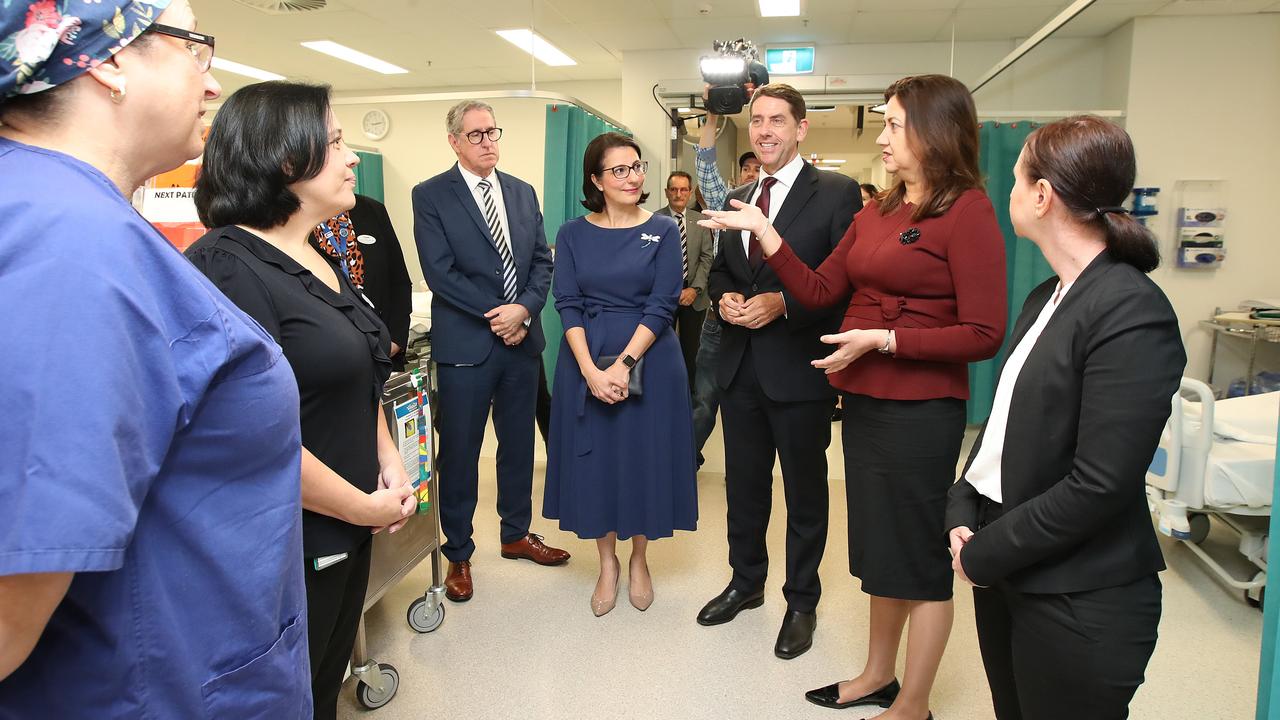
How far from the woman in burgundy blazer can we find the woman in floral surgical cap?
126 cm

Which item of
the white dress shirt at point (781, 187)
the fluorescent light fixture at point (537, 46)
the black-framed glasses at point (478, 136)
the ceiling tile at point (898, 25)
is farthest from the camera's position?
the fluorescent light fixture at point (537, 46)

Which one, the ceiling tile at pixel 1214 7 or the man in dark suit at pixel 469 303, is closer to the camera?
the man in dark suit at pixel 469 303

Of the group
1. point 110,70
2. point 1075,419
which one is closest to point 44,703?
point 110,70

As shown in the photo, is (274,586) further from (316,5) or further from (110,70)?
(316,5)

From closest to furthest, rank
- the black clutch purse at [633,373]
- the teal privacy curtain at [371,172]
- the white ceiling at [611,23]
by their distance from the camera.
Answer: the black clutch purse at [633,373] → the white ceiling at [611,23] → the teal privacy curtain at [371,172]

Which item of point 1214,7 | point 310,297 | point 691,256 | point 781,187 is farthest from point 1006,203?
point 310,297

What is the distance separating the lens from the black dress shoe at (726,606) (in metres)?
2.57

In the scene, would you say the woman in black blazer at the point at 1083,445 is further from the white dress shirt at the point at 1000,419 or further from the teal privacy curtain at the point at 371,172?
the teal privacy curtain at the point at 371,172

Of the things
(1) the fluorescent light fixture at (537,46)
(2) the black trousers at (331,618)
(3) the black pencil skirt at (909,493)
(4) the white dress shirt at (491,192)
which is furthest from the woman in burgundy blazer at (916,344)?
(1) the fluorescent light fixture at (537,46)

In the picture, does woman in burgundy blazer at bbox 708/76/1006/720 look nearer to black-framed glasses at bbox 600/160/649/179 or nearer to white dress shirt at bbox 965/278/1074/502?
white dress shirt at bbox 965/278/1074/502

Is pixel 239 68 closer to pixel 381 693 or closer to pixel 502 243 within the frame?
pixel 502 243

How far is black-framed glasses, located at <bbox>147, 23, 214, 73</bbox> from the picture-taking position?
741 millimetres

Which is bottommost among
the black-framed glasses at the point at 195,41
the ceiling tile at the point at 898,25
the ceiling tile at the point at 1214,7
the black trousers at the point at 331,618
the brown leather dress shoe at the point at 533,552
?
the brown leather dress shoe at the point at 533,552

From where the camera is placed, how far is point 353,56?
6.96 meters
